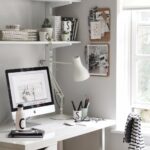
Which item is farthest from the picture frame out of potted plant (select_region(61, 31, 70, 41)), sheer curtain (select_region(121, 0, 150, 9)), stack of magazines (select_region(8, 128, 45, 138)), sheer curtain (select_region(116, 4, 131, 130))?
stack of magazines (select_region(8, 128, 45, 138))

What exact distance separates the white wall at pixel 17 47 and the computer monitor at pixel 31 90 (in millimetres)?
169

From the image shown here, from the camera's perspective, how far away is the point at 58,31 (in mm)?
3439

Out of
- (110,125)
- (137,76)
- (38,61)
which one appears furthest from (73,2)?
(110,125)

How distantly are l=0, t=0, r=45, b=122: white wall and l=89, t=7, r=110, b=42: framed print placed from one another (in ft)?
1.42

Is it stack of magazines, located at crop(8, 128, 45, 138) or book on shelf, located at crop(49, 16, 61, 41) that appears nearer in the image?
stack of magazines, located at crop(8, 128, 45, 138)

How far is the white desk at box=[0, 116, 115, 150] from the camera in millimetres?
2611

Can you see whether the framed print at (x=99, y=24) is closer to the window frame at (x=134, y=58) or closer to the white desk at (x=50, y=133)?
the window frame at (x=134, y=58)

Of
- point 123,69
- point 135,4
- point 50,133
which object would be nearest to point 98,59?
point 123,69

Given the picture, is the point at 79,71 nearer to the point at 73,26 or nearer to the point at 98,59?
the point at 98,59

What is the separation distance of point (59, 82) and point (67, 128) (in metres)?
0.75

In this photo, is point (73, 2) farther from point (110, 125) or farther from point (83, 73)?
point (110, 125)

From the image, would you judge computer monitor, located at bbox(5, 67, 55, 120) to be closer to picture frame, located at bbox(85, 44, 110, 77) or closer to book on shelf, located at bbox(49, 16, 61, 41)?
book on shelf, located at bbox(49, 16, 61, 41)

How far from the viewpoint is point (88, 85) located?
359cm

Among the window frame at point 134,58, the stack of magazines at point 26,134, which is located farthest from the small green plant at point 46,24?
the stack of magazines at point 26,134
